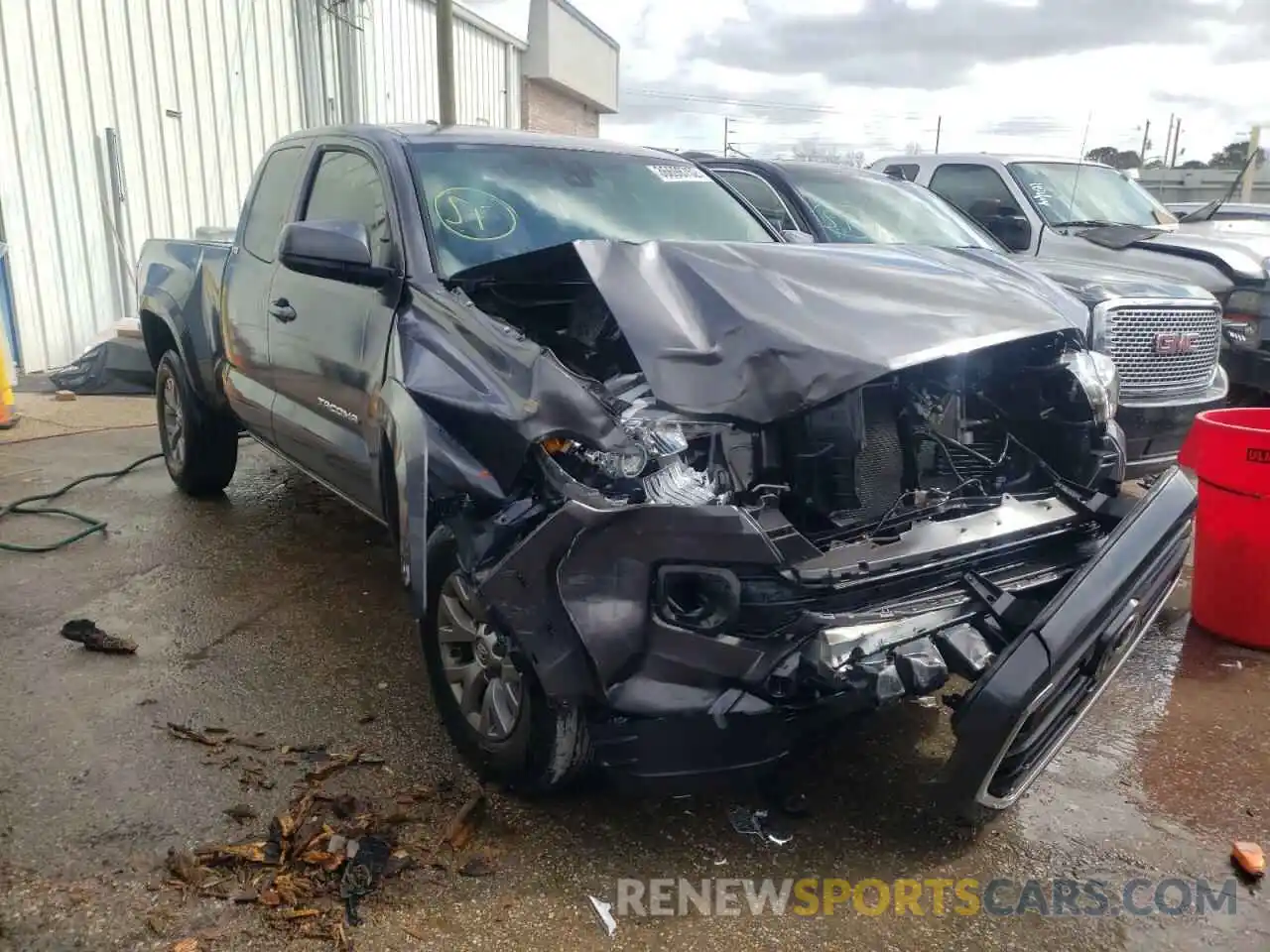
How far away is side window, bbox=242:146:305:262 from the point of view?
449 cm

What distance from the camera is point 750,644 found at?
7.46 ft

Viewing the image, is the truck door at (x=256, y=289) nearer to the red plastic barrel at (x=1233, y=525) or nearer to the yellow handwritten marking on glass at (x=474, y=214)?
the yellow handwritten marking on glass at (x=474, y=214)

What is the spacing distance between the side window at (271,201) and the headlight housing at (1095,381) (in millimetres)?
3303

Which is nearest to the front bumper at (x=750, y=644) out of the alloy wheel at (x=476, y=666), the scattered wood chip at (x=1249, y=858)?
the alloy wheel at (x=476, y=666)

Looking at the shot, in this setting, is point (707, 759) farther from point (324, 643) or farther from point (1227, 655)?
point (1227, 655)

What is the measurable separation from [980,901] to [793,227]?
489cm

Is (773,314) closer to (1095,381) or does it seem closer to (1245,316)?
(1095,381)

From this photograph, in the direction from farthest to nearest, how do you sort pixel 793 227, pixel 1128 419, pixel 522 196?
pixel 793 227 → pixel 1128 419 → pixel 522 196

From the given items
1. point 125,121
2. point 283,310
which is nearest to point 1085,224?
point 283,310

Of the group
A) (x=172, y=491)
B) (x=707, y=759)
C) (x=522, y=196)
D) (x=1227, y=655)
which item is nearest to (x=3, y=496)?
(x=172, y=491)

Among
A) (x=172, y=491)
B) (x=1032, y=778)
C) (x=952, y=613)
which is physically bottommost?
(x=172, y=491)

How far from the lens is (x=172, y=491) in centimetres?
598

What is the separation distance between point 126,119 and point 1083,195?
899cm

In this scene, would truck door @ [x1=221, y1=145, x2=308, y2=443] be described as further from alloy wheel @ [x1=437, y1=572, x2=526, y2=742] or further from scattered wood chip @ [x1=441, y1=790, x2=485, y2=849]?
scattered wood chip @ [x1=441, y1=790, x2=485, y2=849]
